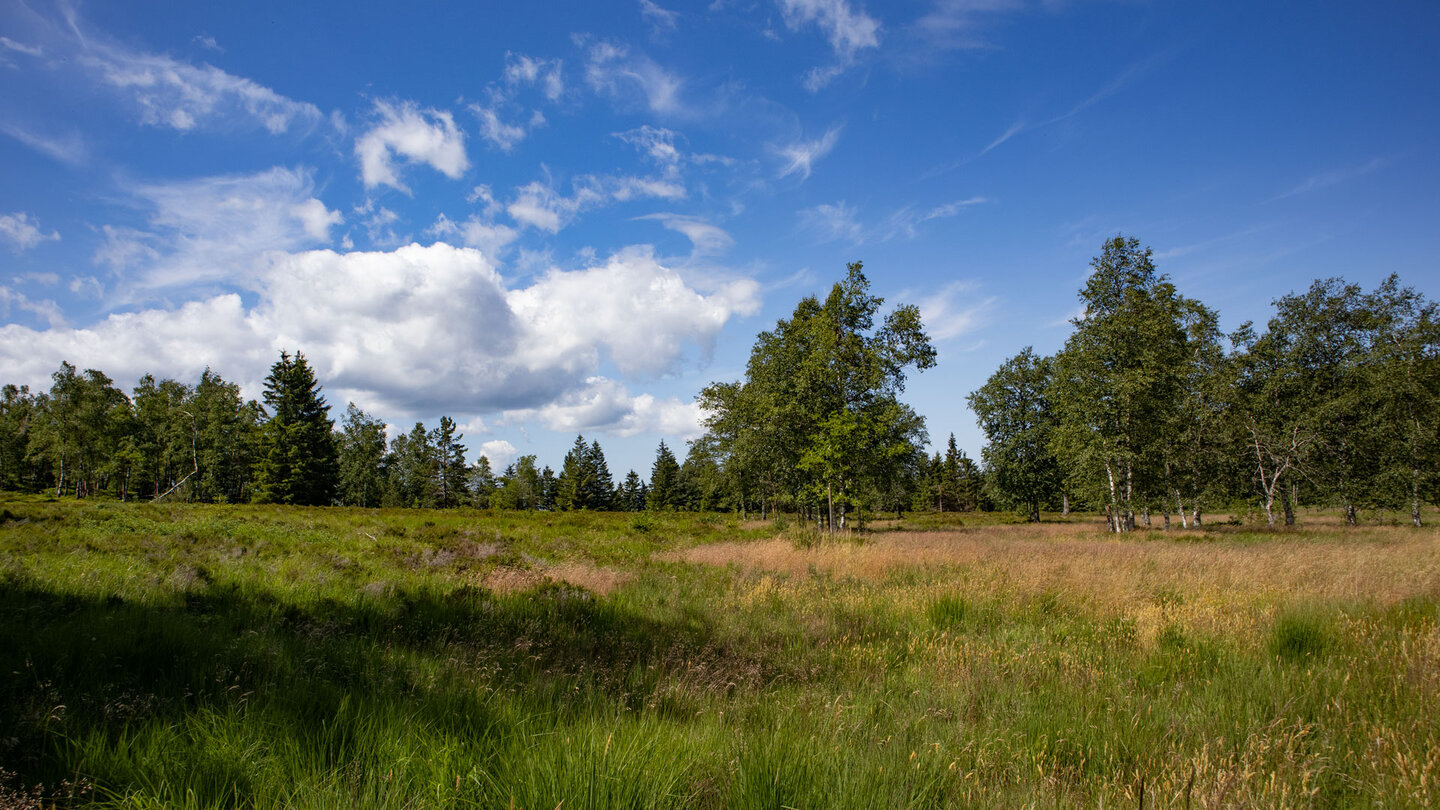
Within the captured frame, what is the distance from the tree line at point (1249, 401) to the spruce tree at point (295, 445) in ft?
180

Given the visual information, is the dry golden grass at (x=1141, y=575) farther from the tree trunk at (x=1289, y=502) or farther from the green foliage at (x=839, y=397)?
the tree trunk at (x=1289, y=502)

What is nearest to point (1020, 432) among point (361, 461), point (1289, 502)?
point (1289, 502)

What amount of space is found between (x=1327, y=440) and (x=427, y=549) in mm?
38830

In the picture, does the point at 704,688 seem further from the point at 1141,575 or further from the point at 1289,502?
the point at 1289,502

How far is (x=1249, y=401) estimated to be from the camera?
27953 millimetres

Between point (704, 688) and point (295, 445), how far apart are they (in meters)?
52.8

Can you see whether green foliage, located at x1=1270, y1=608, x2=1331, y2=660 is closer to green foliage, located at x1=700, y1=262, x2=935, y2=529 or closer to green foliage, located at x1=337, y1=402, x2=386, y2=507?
green foliage, located at x1=700, y1=262, x2=935, y2=529

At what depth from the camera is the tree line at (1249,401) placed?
2423 centimetres

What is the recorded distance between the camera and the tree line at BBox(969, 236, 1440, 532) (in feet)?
79.5

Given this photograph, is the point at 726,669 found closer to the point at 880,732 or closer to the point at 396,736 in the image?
the point at 880,732

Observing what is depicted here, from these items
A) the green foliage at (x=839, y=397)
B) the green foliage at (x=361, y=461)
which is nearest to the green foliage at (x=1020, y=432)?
the green foliage at (x=839, y=397)

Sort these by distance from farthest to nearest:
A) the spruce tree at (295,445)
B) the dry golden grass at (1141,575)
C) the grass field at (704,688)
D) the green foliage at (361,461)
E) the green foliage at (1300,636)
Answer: the green foliage at (361,461)
the spruce tree at (295,445)
the dry golden grass at (1141,575)
the green foliage at (1300,636)
the grass field at (704,688)

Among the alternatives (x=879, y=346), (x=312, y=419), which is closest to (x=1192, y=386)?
(x=879, y=346)

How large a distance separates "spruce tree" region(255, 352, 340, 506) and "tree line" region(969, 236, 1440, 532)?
54737mm
